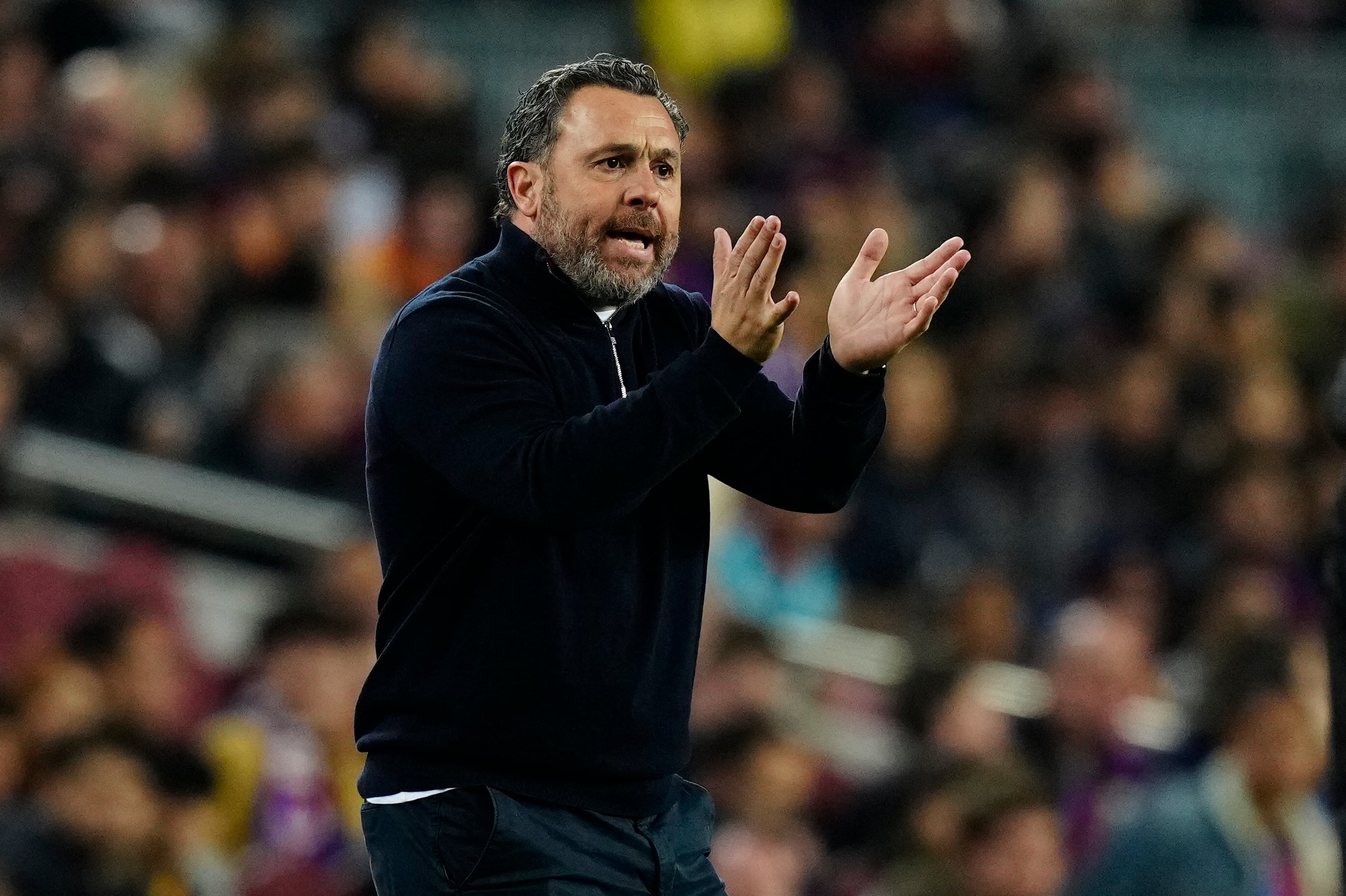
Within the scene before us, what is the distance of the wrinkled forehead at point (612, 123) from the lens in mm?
2930

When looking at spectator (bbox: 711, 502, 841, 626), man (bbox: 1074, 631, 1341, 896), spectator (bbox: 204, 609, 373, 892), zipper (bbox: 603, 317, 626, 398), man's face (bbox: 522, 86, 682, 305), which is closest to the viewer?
man's face (bbox: 522, 86, 682, 305)

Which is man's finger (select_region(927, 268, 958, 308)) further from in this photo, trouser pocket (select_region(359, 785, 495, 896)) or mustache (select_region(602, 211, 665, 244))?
trouser pocket (select_region(359, 785, 495, 896))

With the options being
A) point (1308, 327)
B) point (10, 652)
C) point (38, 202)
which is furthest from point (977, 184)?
point (10, 652)

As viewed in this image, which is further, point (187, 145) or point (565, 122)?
point (187, 145)

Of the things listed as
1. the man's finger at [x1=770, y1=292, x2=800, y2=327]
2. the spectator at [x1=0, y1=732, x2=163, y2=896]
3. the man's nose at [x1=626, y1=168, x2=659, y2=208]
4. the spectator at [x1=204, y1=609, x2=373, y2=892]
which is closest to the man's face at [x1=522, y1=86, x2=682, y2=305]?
the man's nose at [x1=626, y1=168, x2=659, y2=208]

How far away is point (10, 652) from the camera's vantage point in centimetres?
600

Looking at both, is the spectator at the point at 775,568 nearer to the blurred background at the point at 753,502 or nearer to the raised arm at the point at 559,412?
the blurred background at the point at 753,502

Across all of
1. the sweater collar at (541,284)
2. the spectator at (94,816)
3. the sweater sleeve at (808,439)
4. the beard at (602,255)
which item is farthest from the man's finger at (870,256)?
the spectator at (94,816)

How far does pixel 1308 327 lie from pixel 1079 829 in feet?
13.0

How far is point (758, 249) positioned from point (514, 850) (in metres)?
0.81

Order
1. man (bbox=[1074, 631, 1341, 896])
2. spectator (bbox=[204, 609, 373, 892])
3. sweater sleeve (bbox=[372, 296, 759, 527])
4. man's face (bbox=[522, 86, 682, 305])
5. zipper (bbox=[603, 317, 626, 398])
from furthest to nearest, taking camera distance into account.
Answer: spectator (bbox=[204, 609, 373, 892]), man (bbox=[1074, 631, 1341, 896]), zipper (bbox=[603, 317, 626, 398]), man's face (bbox=[522, 86, 682, 305]), sweater sleeve (bbox=[372, 296, 759, 527])

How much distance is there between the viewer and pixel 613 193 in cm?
293

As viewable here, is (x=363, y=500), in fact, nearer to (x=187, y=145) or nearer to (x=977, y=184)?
(x=187, y=145)

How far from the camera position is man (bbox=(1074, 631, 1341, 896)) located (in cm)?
519
